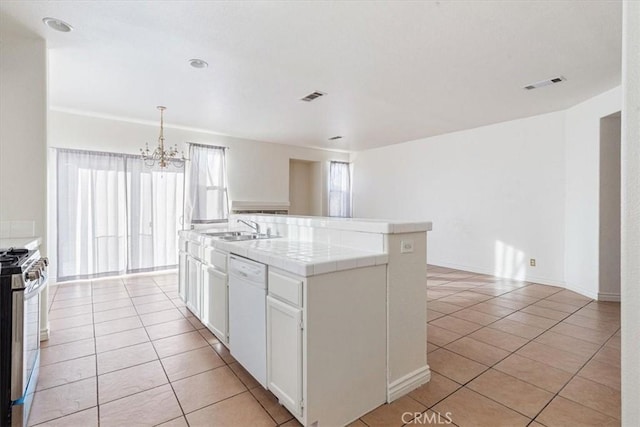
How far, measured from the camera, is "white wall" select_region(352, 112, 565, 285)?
4727 millimetres

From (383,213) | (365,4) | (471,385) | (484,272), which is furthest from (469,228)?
(365,4)

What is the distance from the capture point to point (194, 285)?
10.9 feet

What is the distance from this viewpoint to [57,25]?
244 cm

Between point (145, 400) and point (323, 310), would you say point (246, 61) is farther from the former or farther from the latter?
point (145, 400)

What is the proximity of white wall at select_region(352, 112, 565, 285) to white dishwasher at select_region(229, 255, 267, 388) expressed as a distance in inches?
185

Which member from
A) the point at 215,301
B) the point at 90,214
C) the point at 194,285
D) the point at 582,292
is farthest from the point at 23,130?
the point at 582,292

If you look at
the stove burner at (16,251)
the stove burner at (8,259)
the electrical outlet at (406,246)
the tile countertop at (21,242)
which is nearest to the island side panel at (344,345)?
the electrical outlet at (406,246)

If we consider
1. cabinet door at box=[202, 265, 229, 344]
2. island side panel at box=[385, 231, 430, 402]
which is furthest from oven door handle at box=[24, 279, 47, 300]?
island side panel at box=[385, 231, 430, 402]

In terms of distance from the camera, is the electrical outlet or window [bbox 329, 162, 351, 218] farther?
window [bbox 329, 162, 351, 218]

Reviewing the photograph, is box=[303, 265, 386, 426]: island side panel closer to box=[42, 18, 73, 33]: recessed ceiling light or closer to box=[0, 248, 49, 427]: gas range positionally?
box=[0, 248, 49, 427]: gas range

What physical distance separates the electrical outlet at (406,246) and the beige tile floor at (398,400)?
94cm

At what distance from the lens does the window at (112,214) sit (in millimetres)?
4734

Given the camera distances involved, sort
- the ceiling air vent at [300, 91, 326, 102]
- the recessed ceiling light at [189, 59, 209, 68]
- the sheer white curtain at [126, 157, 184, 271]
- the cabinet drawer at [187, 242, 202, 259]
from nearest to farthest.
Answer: the recessed ceiling light at [189, 59, 209, 68] → the cabinet drawer at [187, 242, 202, 259] → the ceiling air vent at [300, 91, 326, 102] → the sheer white curtain at [126, 157, 184, 271]

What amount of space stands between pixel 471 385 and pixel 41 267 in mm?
3012
